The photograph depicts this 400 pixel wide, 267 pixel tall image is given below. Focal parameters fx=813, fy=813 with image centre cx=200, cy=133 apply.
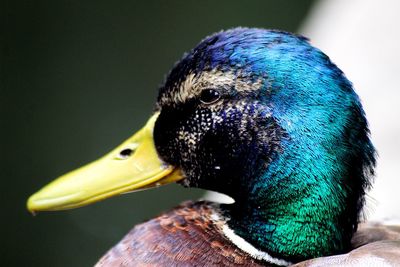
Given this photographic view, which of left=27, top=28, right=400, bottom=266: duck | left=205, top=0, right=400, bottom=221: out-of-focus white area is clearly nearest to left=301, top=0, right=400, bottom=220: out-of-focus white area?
left=205, top=0, right=400, bottom=221: out-of-focus white area

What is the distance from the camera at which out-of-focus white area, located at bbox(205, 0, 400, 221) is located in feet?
8.96

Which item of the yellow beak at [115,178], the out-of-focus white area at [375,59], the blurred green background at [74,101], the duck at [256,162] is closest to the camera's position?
the duck at [256,162]

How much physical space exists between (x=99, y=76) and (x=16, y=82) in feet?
1.38

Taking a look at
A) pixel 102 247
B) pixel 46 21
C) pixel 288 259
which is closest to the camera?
pixel 288 259

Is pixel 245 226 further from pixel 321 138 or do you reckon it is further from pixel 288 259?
pixel 321 138

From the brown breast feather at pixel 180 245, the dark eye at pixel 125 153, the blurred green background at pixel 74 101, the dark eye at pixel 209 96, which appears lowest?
the blurred green background at pixel 74 101

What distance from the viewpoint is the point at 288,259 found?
176 cm

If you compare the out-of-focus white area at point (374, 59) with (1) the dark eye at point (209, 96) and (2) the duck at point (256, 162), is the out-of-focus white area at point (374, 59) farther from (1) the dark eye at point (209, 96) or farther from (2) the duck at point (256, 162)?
(1) the dark eye at point (209, 96)

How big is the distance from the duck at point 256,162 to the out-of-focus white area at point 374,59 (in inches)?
33.1

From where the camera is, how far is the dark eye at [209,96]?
5.67 ft

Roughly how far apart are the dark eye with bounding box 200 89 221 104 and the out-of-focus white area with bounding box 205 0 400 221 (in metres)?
0.98

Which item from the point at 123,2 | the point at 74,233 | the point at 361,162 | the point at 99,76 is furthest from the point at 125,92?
the point at 361,162

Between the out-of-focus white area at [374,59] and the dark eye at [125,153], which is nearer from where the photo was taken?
the dark eye at [125,153]

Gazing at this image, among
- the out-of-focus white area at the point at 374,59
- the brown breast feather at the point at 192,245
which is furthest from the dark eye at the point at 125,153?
the out-of-focus white area at the point at 374,59
